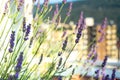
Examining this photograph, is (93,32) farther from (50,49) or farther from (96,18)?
(50,49)

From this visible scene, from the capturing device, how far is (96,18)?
25812 millimetres

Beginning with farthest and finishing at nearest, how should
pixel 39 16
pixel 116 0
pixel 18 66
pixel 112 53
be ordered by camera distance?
pixel 116 0 < pixel 112 53 < pixel 39 16 < pixel 18 66

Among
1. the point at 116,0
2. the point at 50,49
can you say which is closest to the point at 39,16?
the point at 50,49

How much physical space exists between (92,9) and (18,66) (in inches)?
972

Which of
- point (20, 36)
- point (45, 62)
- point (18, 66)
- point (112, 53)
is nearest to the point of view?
point (18, 66)

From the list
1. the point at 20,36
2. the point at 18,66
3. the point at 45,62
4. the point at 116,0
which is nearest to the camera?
the point at 18,66

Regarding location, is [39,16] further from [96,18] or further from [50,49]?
[96,18]

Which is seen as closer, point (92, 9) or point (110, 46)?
point (110, 46)

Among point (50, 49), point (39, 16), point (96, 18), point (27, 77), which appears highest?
point (96, 18)

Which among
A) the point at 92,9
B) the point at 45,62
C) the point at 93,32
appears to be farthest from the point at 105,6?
the point at 45,62

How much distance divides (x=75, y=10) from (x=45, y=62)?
2302cm

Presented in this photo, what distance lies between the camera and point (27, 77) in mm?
2031

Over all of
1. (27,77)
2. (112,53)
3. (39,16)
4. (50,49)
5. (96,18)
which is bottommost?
(27,77)

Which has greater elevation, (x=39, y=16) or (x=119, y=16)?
(x=119, y=16)
